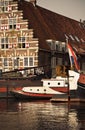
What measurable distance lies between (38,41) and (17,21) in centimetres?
481

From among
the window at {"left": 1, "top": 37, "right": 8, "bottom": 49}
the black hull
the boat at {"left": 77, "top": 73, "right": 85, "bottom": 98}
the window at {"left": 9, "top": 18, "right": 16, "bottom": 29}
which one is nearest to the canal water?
the boat at {"left": 77, "top": 73, "right": 85, "bottom": 98}

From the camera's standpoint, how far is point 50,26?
7812cm

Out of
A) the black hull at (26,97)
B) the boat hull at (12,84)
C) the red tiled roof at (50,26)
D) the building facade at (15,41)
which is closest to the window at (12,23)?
the building facade at (15,41)

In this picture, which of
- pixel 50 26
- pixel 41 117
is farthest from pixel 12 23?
pixel 41 117

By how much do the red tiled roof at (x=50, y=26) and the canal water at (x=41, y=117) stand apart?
788 inches

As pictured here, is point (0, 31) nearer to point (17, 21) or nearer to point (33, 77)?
point (17, 21)

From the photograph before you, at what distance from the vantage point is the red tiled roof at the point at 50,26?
71500 millimetres

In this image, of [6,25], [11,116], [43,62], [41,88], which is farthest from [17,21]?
[11,116]

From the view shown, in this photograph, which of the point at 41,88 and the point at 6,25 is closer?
the point at 41,88

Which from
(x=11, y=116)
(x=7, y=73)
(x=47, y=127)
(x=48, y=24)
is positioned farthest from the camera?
(x=48, y=24)

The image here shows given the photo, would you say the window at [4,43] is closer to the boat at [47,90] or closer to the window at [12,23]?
the window at [12,23]

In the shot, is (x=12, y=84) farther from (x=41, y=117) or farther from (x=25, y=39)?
(x=41, y=117)

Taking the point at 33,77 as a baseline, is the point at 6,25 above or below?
above

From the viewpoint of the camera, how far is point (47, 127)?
121 feet
